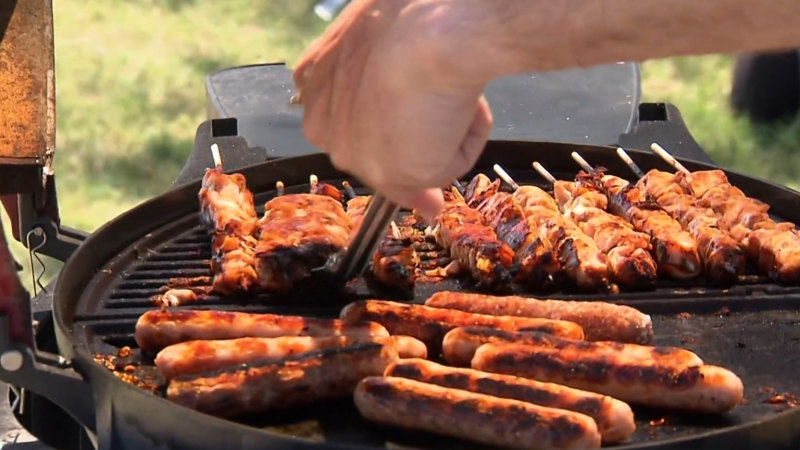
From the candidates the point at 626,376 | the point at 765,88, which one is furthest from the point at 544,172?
the point at 765,88

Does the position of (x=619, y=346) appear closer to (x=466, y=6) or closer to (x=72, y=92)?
(x=466, y=6)

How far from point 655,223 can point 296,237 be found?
1134 mm

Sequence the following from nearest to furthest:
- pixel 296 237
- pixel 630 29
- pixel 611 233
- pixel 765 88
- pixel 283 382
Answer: pixel 630 29 < pixel 283 382 < pixel 296 237 < pixel 611 233 < pixel 765 88

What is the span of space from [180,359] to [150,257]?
895 millimetres

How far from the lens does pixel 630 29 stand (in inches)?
79.7

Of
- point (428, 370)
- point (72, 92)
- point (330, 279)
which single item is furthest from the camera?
point (72, 92)

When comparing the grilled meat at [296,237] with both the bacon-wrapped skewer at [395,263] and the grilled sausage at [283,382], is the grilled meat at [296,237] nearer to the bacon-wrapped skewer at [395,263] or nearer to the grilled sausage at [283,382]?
the bacon-wrapped skewer at [395,263]

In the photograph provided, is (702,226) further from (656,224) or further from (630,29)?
(630,29)

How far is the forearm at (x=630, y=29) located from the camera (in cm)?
200

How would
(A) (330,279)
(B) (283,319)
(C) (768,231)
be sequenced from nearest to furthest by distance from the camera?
(B) (283,319)
(A) (330,279)
(C) (768,231)

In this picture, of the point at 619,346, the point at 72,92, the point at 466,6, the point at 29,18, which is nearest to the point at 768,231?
the point at 619,346

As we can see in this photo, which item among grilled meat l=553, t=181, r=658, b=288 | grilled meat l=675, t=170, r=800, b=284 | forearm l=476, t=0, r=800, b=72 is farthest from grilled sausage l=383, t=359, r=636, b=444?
grilled meat l=675, t=170, r=800, b=284

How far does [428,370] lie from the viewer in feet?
8.21

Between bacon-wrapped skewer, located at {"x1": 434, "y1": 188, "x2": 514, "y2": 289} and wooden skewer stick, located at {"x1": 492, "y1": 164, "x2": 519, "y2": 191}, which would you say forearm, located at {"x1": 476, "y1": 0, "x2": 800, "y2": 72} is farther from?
wooden skewer stick, located at {"x1": 492, "y1": 164, "x2": 519, "y2": 191}
